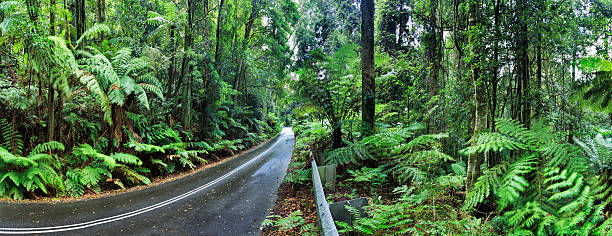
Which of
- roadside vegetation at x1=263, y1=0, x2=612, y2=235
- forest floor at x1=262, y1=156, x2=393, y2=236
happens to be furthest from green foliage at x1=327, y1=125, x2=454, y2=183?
forest floor at x1=262, y1=156, x2=393, y2=236

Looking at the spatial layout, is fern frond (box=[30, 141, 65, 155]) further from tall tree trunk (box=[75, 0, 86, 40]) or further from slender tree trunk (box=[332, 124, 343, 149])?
slender tree trunk (box=[332, 124, 343, 149])

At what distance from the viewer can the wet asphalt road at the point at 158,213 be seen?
16.3ft

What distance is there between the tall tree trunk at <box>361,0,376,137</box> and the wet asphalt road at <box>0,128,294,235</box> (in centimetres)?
308

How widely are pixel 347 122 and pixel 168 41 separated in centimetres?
1101

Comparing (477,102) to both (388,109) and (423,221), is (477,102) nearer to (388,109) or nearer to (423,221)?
(423,221)

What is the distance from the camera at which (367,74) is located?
621cm

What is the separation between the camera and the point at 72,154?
806cm

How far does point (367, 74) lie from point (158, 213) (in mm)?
5783

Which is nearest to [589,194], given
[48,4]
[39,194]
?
[39,194]

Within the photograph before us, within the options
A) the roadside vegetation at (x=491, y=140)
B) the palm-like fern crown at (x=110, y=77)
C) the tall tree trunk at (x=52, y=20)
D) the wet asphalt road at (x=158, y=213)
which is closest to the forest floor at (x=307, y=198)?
the roadside vegetation at (x=491, y=140)

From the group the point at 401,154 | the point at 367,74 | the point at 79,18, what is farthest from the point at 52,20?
the point at 401,154

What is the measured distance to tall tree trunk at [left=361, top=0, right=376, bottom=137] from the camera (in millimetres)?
6117

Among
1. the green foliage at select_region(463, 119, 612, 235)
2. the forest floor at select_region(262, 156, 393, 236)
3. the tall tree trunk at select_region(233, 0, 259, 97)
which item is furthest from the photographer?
the tall tree trunk at select_region(233, 0, 259, 97)

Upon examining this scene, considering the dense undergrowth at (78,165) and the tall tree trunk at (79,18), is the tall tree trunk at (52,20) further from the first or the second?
the dense undergrowth at (78,165)
